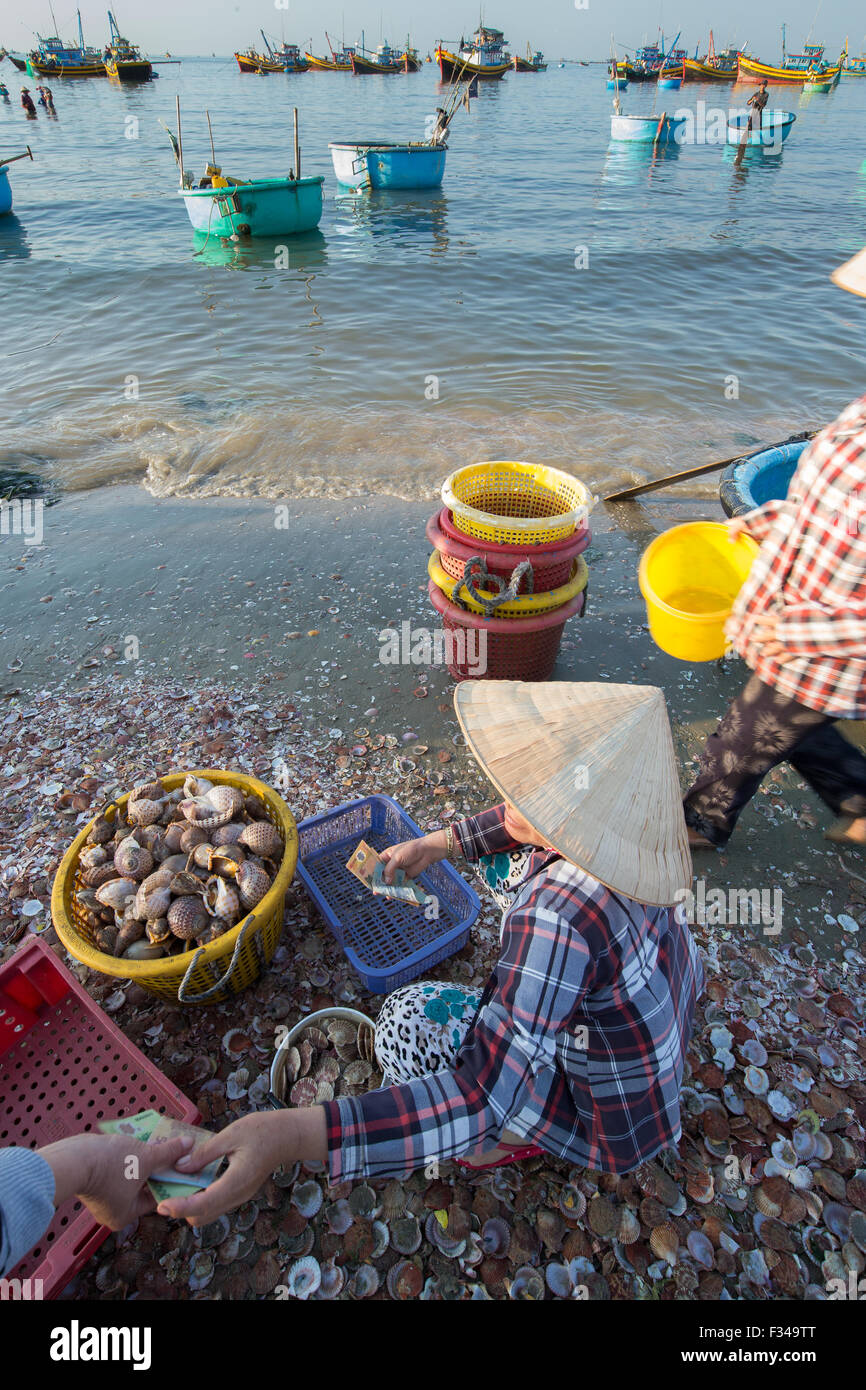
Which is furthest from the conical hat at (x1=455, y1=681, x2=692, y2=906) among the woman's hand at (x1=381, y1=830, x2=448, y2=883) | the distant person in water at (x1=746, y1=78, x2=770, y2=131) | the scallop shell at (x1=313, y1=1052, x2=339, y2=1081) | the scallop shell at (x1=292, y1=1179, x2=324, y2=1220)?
the distant person in water at (x1=746, y1=78, x2=770, y2=131)

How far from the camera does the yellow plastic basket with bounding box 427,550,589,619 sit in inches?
143

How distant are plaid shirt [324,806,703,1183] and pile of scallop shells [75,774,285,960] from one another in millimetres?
1074

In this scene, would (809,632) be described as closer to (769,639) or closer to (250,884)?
(769,639)

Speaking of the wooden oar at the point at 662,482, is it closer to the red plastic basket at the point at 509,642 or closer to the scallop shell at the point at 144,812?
the red plastic basket at the point at 509,642

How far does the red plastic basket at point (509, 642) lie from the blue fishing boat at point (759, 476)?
150cm

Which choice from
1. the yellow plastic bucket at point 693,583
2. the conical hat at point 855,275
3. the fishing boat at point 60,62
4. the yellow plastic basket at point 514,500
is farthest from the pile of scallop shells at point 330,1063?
the fishing boat at point 60,62

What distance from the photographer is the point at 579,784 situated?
5.68 feet

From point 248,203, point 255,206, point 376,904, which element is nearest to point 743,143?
point 255,206

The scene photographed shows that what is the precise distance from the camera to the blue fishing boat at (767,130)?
2873cm

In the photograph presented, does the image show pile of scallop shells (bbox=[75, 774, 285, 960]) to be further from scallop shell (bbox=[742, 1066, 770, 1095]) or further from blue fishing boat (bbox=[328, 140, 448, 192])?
blue fishing boat (bbox=[328, 140, 448, 192])

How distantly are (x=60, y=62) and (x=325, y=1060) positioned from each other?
101674mm

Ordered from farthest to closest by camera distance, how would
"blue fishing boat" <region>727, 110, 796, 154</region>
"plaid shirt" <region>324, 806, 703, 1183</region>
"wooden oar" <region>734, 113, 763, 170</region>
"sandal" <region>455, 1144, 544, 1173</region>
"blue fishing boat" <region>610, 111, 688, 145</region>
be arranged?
"blue fishing boat" <region>610, 111, 688, 145</region> → "blue fishing boat" <region>727, 110, 796, 154</region> → "wooden oar" <region>734, 113, 763, 170</region> → "sandal" <region>455, 1144, 544, 1173</region> → "plaid shirt" <region>324, 806, 703, 1183</region>
